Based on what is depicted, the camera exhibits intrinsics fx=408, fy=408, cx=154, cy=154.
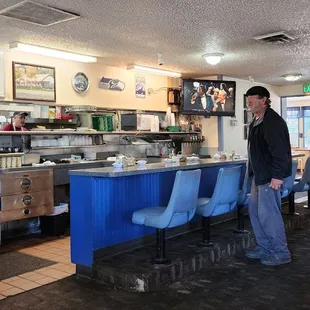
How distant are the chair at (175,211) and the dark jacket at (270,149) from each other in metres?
0.68

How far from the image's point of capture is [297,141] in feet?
52.0

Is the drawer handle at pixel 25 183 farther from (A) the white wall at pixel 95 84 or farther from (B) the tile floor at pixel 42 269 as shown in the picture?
(A) the white wall at pixel 95 84

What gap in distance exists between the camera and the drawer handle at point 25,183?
5.44 meters

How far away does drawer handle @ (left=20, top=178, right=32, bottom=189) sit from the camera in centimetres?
544

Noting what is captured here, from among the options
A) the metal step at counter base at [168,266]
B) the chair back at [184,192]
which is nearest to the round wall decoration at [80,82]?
the metal step at counter base at [168,266]

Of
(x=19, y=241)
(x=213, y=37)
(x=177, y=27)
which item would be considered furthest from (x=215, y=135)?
(x=19, y=241)

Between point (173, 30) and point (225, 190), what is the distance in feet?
7.12

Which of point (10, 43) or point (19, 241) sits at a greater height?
point (10, 43)

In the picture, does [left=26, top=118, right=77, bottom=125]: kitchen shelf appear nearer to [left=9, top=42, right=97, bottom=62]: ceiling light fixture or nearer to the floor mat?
[left=9, top=42, right=97, bottom=62]: ceiling light fixture

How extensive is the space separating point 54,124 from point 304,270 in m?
4.37

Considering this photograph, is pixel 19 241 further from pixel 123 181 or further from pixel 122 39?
pixel 122 39

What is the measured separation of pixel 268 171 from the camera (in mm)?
4211

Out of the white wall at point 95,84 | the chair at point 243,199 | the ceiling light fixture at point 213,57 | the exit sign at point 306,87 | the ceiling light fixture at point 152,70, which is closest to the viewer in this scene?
the chair at point 243,199

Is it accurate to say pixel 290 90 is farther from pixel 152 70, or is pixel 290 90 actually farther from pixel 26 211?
pixel 26 211
